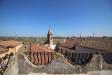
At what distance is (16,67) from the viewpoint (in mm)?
10906

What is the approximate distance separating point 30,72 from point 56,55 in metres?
2.22

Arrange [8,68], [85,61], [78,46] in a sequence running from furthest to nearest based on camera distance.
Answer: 1. [78,46]
2. [85,61]
3. [8,68]

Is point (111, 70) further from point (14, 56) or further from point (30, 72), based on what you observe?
point (14, 56)

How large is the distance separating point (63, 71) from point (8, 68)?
3.84 meters

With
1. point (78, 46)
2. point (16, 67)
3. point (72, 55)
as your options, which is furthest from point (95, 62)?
point (78, 46)

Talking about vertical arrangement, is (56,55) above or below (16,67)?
above

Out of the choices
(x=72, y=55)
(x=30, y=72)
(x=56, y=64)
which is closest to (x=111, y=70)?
(x=72, y=55)

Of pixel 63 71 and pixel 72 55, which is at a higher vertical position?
pixel 72 55

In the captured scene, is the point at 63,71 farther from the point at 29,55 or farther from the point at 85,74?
the point at 29,55

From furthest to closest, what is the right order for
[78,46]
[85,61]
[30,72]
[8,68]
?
[78,46], [85,61], [30,72], [8,68]

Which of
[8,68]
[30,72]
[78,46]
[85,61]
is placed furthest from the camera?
[78,46]

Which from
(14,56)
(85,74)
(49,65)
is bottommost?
(85,74)

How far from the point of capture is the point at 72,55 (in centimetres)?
1255

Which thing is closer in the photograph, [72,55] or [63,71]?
[63,71]
